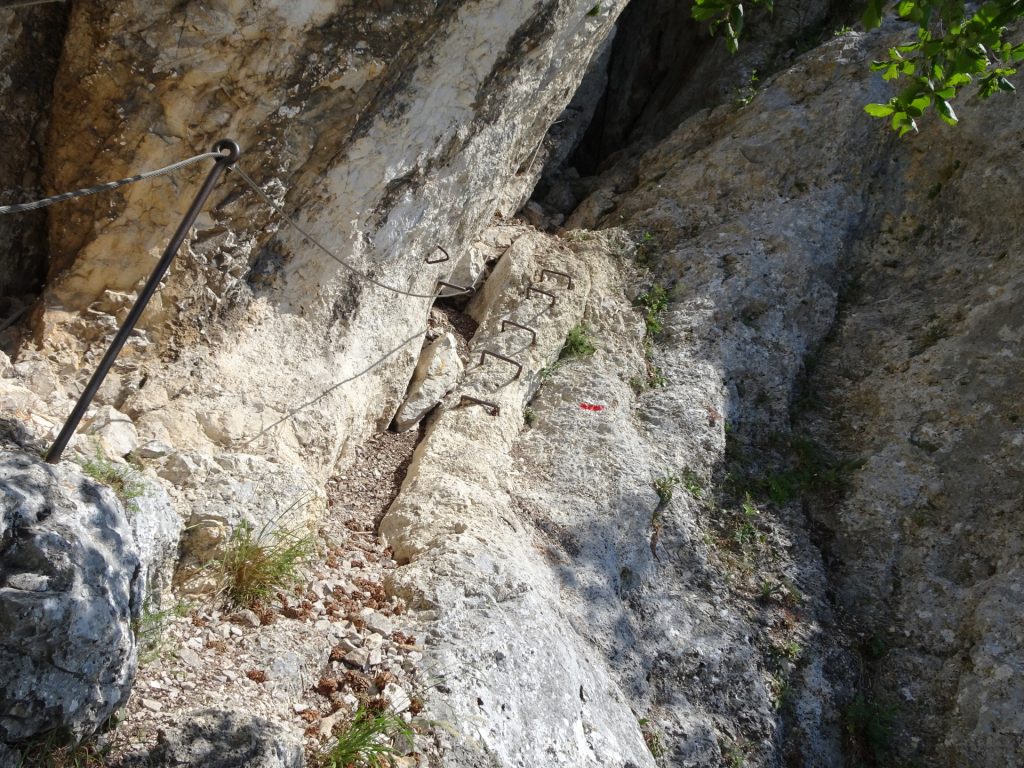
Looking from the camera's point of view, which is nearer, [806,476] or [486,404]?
[486,404]

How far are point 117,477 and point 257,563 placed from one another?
2.45ft

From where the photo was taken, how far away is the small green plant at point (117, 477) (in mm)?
3611

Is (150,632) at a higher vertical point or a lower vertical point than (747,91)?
lower

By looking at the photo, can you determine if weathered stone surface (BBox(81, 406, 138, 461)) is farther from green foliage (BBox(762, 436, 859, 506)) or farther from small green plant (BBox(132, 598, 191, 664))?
green foliage (BBox(762, 436, 859, 506))

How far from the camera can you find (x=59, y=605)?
2871mm

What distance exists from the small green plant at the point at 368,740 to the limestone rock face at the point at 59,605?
0.83m

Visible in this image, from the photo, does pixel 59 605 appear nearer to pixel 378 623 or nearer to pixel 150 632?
pixel 150 632

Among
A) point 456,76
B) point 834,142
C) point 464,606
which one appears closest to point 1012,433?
point 834,142

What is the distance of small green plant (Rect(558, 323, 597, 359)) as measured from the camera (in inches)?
267

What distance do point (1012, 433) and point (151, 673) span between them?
551 centimetres

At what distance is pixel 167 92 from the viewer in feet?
14.5

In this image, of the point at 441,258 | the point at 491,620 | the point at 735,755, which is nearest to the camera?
the point at 491,620

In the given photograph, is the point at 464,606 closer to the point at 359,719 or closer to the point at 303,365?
the point at 359,719

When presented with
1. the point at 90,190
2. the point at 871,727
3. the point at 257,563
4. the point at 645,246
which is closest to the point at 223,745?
the point at 257,563
